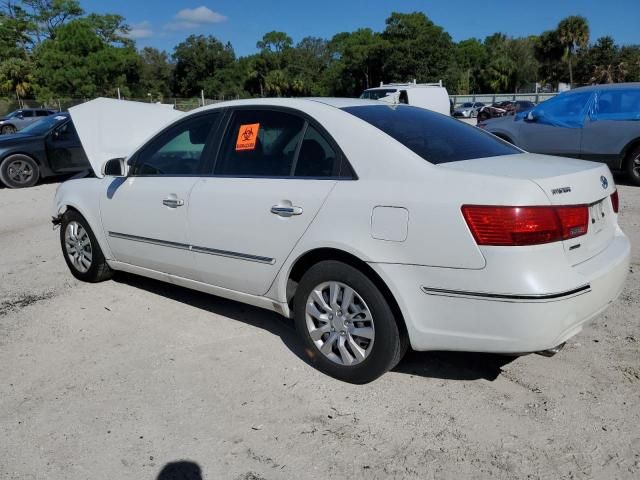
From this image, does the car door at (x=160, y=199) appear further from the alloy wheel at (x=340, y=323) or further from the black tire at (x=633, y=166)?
the black tire at (x=633, y=166)

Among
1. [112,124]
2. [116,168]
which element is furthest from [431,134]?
[112,124]

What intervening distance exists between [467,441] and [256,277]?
163 cm

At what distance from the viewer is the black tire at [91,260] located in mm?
5156

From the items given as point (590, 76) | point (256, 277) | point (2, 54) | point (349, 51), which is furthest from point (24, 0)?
point (256, 277)

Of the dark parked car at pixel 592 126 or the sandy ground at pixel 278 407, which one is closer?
the sandy ground at pixel 278 407

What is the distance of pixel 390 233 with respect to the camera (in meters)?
3.00

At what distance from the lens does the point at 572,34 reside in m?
58.5

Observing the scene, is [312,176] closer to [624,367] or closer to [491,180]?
[491,180]

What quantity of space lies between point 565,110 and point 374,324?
810 cm

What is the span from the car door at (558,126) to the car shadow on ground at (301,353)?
7067mm

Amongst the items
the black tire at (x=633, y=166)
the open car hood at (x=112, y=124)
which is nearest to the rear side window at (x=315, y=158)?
the open car hood at (x=112, y=124)

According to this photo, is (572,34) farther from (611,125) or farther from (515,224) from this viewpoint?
(515,224)

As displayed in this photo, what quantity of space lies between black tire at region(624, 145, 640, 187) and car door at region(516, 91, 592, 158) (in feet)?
2.47

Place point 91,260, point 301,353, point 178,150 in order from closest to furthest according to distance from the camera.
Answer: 1. point 301,353
2. point 178,150
3. point 91,260
